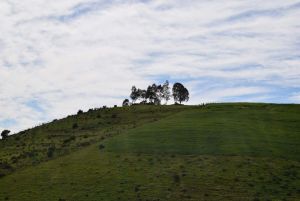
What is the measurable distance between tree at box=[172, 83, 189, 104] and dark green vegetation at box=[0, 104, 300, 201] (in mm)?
77319

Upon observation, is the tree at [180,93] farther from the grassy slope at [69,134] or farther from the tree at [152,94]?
the grassy slope at [69,134]

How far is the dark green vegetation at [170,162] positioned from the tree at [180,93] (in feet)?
254

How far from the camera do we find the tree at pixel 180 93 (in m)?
150

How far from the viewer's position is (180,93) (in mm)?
150875

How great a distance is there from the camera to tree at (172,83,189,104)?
150 metres

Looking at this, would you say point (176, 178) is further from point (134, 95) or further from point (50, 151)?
point (134, 95)

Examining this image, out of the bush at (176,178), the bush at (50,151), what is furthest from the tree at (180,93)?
the bush at (176,178)

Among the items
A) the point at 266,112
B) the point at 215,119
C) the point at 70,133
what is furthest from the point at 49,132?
the point at 266,112

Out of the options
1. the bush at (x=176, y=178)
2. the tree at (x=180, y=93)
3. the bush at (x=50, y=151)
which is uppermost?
the tree at (x=180, y=93)

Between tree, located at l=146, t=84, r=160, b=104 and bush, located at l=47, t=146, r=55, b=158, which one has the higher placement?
tree, located at l=146, t=84, r=160, b=104

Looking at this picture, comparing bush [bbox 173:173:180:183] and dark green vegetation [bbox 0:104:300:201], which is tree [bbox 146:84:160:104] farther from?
bush [bbox 173:173:180:183]

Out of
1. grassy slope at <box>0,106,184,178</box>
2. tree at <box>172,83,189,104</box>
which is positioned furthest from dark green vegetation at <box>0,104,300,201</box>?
tree at <box>172,83,189,104</box>

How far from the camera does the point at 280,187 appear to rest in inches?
1570

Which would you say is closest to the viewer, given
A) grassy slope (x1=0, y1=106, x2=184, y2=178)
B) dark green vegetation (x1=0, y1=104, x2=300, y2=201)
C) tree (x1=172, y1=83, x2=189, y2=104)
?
dark green vegetation (x1=0, y1=104, x2=300, y2=201)
